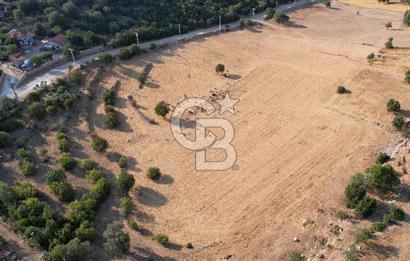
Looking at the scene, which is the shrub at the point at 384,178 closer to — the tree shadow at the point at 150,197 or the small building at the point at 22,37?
the tree shadow at the point at 150,197

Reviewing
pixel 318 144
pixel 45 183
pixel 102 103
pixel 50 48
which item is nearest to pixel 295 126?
pixel 318 144

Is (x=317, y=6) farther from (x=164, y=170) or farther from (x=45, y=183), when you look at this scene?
(x=45, y=183)

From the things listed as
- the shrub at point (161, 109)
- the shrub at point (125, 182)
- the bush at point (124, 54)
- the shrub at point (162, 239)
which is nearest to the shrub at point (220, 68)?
the shrub at point (161, 109)

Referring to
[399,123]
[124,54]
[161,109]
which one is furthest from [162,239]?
[124,54]

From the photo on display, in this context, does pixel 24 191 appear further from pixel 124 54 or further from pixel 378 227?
pixel 378 227

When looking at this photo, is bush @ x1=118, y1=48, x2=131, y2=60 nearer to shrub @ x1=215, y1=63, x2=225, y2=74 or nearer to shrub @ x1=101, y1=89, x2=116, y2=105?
shrub @ x1=101, y1=89, x2=116, y2=105
